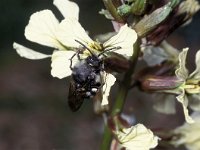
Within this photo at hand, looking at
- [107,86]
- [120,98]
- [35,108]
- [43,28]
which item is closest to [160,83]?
[120,98]

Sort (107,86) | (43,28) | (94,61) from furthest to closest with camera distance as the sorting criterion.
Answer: (43,28) < (94,61) < (107,86)

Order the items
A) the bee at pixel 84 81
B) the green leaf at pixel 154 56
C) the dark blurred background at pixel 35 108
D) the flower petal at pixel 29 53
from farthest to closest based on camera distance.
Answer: the dark blurred background at pixel 35 108 < the green leaf at pixel 154 56 < the flower petal at pixel 29 53 < the bee at pixel 84 81

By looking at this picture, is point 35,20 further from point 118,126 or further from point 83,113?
point 83,113

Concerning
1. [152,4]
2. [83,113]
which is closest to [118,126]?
[152,4]

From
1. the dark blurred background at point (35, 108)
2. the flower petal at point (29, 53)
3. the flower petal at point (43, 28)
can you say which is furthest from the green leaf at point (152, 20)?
the dark blurred background at point (35, 108)

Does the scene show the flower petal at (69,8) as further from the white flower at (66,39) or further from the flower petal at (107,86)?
the flower petal at (107,86)

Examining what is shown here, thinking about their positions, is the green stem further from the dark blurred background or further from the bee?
the dark blurred background

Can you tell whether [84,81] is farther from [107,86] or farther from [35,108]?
[35,108]
